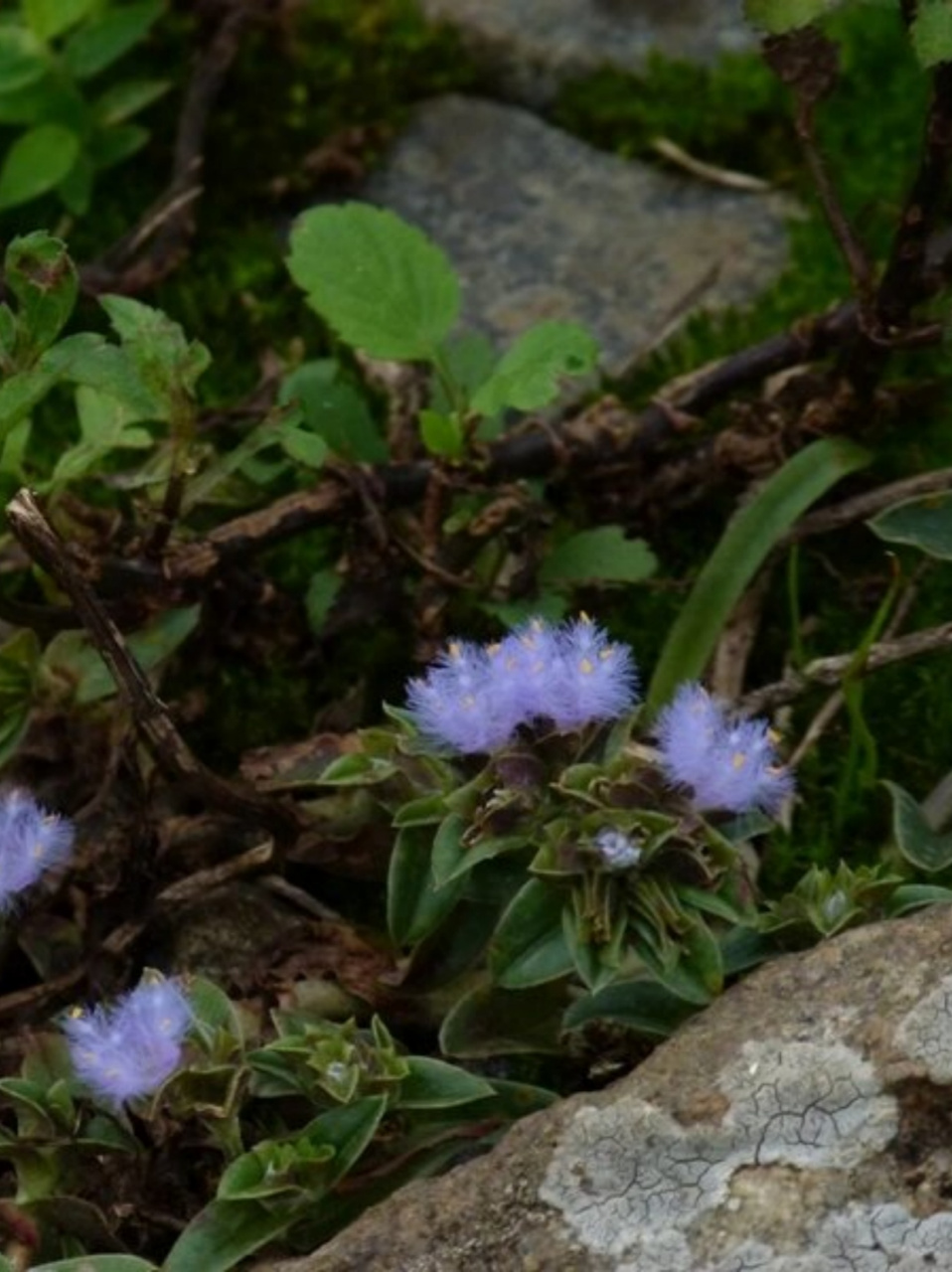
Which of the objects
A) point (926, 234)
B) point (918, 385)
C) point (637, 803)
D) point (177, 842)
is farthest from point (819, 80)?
point (177, 842)

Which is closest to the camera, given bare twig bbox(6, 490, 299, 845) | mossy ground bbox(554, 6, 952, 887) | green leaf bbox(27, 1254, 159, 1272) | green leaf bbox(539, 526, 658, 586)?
green leaf bbox(27, 1254, 159, 1272)

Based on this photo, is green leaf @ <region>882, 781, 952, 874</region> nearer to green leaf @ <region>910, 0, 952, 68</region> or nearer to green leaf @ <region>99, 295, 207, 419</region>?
green leaf @ <region>910, 0, 952, 68</region>

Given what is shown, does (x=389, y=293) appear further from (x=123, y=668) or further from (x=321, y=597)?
(x=123, y=668)

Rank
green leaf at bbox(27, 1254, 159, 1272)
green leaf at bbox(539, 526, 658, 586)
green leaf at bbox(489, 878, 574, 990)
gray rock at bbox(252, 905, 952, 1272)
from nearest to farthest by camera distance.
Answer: gray rock at bbox(252, 905, 952, 1272), green leaf at bbox(27, 1254, 159, 1272), green leaf at bbox(489, 878, 574, 990), green leaf at bbox(539, 526, 658, 586)

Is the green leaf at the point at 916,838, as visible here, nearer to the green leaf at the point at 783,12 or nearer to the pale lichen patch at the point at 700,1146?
the pale lichen patch at the point at 700,1146

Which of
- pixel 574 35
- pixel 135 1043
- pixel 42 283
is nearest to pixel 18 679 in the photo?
pixel 42 283

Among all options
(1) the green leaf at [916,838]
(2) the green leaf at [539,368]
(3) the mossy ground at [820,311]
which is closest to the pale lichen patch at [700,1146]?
(1) the green leaf at [916,838]

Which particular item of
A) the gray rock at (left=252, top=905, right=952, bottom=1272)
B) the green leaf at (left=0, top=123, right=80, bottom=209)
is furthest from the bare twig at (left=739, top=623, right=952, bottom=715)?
the green leaf at (left=0, top=123, right=80, bottom=209)
